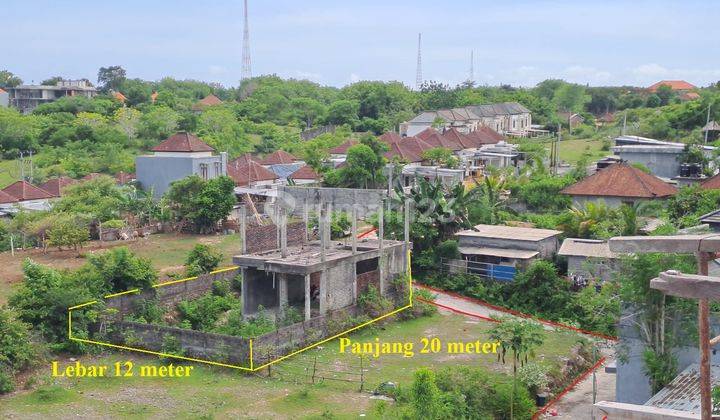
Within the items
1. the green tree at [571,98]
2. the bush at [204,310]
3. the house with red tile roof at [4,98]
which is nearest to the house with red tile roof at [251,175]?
the bush at [204,310]

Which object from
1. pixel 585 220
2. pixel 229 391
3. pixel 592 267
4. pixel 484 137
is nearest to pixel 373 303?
pixel 592 267

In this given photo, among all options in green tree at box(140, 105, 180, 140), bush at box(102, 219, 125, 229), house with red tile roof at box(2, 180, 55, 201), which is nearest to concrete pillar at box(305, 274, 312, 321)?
bush at box(102, 219, 125, 229)

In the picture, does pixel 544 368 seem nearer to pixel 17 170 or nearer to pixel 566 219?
pixel 566 219

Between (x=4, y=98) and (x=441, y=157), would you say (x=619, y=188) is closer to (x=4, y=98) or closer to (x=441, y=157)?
(x=441, y=157)

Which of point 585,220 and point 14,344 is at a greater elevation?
point 585,220

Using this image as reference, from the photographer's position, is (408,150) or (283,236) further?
(408,150)

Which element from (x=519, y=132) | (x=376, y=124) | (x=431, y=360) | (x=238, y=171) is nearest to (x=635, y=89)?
(x=519, y=132)
